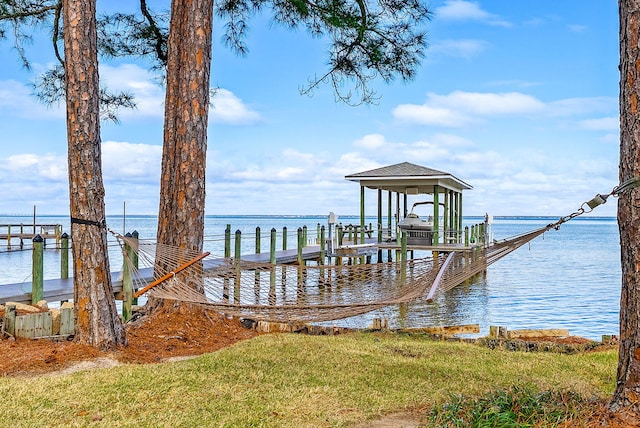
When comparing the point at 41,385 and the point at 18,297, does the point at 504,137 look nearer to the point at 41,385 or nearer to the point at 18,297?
the point at 18,297

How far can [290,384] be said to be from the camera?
3.45 metres

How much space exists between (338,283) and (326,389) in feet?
4.39

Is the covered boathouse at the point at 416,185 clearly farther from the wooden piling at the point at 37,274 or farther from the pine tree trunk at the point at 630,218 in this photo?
the pine tree trunk at the point at 630,218

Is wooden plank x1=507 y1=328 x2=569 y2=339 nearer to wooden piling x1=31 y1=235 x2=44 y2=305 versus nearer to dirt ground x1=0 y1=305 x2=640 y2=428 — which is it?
dirt ground x1=0 y1=305 x2=640 y2=428

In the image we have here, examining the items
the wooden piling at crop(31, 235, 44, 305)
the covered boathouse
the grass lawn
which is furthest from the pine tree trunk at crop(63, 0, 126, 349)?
the covered boathouse

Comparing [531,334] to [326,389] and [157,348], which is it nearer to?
[326,389]

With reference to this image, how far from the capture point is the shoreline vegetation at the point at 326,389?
273 centimetres

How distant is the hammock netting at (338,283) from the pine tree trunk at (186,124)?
507mm

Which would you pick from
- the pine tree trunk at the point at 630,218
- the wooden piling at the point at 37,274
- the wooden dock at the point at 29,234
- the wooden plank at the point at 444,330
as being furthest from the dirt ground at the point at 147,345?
the wooden dock at the point at 29,234

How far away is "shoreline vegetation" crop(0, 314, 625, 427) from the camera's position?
8.96ft

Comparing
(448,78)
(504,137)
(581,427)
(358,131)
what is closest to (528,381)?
(581,427)

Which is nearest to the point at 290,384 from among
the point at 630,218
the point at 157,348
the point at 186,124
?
the point at 157,348

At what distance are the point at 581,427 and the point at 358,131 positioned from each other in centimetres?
1463

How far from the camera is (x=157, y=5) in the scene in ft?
26.1
